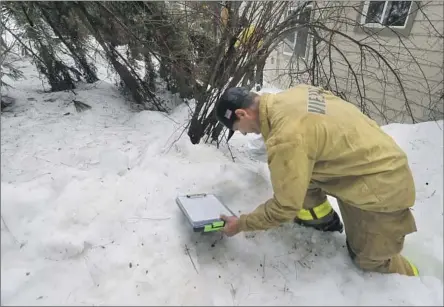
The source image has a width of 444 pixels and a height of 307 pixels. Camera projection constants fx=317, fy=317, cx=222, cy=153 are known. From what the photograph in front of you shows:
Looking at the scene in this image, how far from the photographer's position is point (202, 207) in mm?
2051

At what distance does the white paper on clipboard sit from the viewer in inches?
75.3

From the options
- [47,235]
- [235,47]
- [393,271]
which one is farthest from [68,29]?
[393,271]

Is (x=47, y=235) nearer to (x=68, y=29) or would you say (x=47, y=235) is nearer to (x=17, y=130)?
(x=17, y=130)

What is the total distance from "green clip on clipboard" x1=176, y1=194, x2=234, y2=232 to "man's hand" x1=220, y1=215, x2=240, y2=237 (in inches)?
1.0

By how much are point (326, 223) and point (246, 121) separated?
40.0 inches

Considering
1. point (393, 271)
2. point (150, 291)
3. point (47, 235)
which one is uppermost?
point (47, 235)

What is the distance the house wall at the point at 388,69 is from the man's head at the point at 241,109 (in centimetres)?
168

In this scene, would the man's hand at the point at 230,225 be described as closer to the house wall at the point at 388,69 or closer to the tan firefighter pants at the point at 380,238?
the tan firefighter pants at the point at 380,238

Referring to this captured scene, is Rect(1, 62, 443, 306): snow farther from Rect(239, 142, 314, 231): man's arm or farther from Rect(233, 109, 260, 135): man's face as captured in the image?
Rect(233, 109, 260, 135): man's face

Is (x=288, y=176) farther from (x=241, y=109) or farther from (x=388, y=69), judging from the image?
(x=388, y=69)

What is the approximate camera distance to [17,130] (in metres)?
2.68

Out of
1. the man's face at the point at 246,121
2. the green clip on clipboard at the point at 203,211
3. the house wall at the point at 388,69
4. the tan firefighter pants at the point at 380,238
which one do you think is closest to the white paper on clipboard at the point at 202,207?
the green clip on clipboard at the point at 203,211

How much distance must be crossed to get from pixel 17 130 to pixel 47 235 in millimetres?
1456

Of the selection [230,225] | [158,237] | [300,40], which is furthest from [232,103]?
[300,40]
